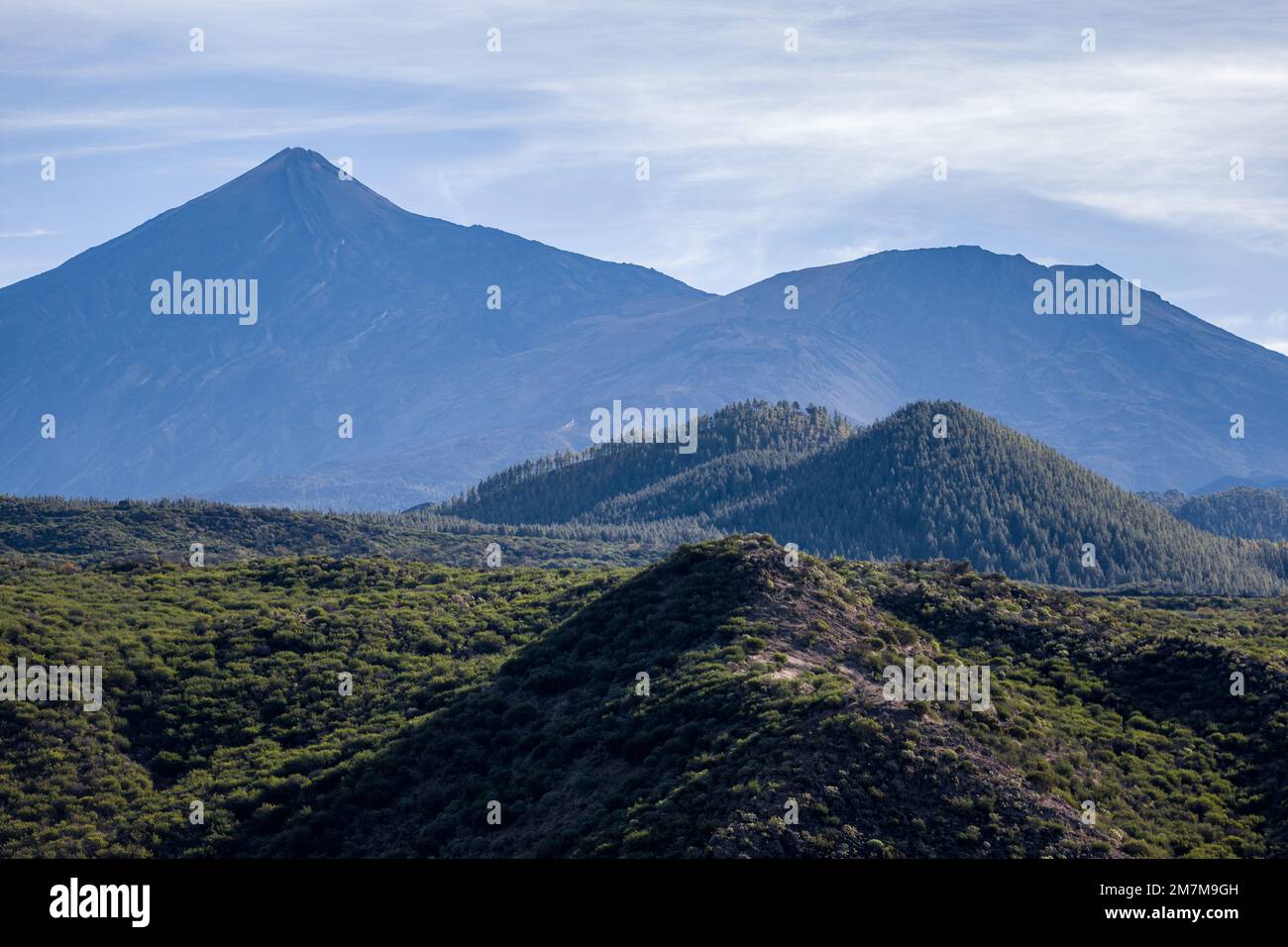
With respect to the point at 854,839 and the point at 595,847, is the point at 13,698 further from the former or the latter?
the point at 854,839

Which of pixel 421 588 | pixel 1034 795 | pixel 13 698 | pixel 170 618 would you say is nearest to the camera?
pixel 1034 795

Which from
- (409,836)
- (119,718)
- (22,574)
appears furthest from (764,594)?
(22,574)
